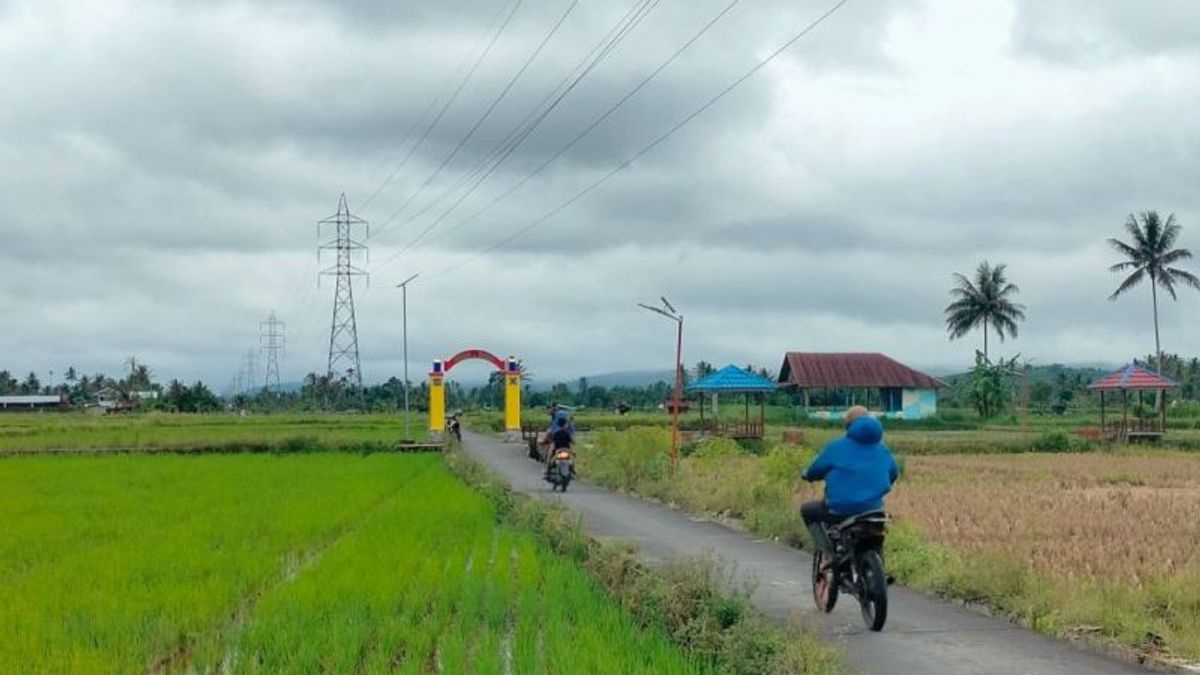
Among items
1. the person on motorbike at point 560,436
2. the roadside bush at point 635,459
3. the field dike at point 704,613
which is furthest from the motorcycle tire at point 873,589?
the person on motorbike at point 560,436

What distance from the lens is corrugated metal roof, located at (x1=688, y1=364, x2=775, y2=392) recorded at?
38.8m

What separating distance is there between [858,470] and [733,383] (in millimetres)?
30417

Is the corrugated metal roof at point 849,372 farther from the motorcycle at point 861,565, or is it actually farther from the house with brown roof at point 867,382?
the motorcycle at point 861,565

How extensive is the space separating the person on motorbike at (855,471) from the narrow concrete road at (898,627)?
809 mm

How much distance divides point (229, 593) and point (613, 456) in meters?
15.4

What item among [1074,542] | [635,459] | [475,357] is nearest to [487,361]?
[475,357]

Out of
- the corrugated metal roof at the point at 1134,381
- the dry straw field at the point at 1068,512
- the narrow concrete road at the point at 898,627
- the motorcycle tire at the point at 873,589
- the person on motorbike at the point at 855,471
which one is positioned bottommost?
the narrow concrete road at the point at 898,627

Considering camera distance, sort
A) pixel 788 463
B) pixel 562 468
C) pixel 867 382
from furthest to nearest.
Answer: pixel 867 382 < pixel 562 468 < pixel 788 463

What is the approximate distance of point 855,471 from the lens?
8.95m

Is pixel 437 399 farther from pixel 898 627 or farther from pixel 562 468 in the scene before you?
pixel 898 627

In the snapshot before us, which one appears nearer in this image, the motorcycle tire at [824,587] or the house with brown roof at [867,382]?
the motorcycle tire at [824,587]

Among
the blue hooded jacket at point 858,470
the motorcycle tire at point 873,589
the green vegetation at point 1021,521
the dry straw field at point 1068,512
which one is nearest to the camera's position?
the motorcycle tire at point 873,589

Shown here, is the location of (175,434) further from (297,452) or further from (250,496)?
(250,496)

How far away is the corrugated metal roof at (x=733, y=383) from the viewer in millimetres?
38844
